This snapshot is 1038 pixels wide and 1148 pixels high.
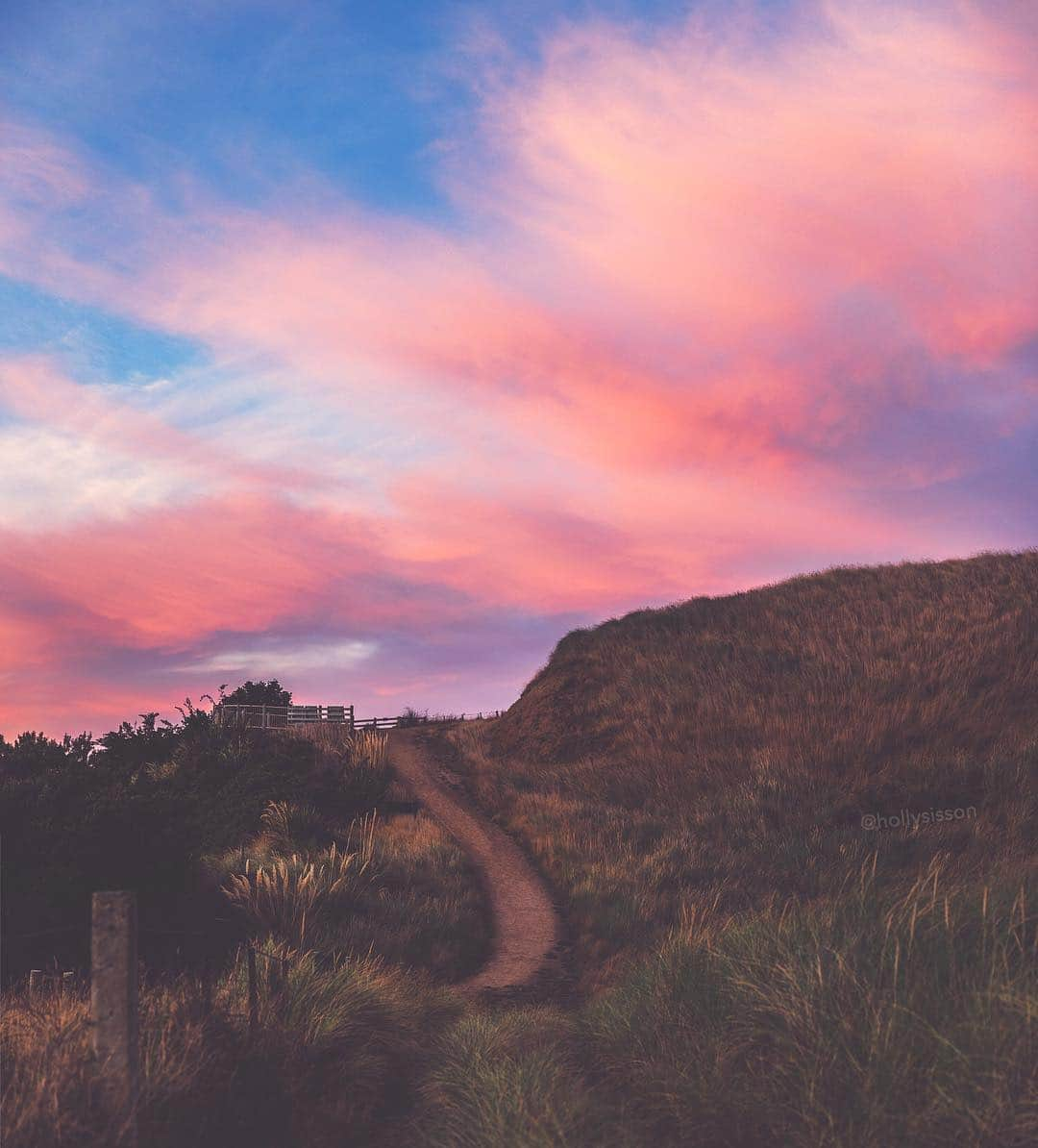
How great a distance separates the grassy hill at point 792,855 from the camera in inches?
208

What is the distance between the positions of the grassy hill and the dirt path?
1.98ft

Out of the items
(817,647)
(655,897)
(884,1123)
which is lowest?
(655,897)

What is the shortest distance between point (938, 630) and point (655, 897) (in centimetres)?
1764

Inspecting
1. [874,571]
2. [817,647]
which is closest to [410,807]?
[817,647]

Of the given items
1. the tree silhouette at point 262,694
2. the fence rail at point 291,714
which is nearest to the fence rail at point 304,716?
the fence rail at point 291,714

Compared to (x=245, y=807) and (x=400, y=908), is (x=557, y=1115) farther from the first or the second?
(x=245, y=807)

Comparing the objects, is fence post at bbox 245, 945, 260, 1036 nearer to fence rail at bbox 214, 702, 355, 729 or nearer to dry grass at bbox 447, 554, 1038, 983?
dry grass at bbox 447, 554, 1038, 983

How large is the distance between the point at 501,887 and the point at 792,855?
5941mm

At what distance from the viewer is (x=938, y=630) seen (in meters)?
28.6

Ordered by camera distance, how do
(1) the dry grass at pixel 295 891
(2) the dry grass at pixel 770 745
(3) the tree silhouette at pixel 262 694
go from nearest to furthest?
(1) the dry grass at pixel 295 891
(2) the dry grass at pixel 770 745
(3) the tree silhouette at pixel 262 694

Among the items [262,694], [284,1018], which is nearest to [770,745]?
[284,1018]

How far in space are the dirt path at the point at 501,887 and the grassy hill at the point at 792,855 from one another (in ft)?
1.98

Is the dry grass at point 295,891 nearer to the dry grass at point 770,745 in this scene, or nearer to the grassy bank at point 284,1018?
the grassy bank at point 284,1018

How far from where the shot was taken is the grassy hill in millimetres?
5277
